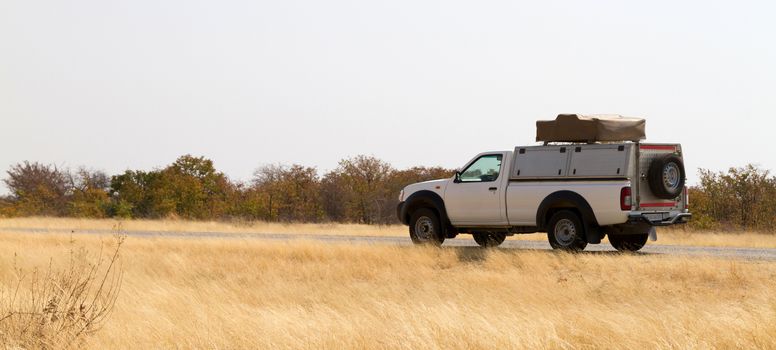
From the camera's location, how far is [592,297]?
1384 centimetres

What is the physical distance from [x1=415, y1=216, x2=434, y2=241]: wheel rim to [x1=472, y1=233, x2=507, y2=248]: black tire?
1176mm

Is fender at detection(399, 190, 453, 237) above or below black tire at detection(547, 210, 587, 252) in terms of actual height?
above

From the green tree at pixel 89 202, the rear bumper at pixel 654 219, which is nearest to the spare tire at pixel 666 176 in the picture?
the rear bumper at pixel 654 219

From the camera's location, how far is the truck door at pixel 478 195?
A: 2005cm

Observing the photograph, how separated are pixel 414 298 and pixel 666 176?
731 centimetres

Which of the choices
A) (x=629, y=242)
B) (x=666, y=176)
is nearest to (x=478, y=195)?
(x=629, y=242)

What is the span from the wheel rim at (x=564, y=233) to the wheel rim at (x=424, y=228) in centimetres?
306

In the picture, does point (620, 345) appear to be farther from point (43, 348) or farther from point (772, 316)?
point (43, 348)

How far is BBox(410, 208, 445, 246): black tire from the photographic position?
21.0 m

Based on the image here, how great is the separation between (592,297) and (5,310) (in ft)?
25.4

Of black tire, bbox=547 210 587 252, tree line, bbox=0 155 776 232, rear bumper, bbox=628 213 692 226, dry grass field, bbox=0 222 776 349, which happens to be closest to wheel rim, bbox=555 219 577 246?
black tire, bbox=547 210 587 252

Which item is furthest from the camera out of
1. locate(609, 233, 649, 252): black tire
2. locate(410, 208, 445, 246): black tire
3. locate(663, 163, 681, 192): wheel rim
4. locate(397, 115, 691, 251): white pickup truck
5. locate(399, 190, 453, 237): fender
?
locate(410, 208, 445, 246): black tire

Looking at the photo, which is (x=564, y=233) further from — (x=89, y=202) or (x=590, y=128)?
(x=89, y=202)

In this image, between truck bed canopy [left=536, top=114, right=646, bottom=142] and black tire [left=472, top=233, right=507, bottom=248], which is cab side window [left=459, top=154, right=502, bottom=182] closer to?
truck bed canopy [left=536, top=114, right=646, bottom=142]
